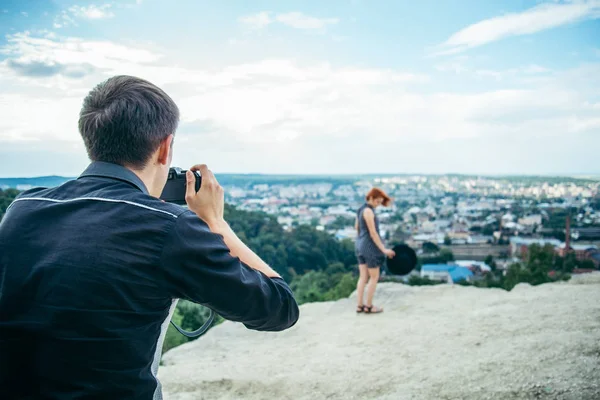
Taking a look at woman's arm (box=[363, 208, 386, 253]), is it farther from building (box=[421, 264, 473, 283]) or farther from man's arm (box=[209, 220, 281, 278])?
building (box=[421, 264, 473, 283])

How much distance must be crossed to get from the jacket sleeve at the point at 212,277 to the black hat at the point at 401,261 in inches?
231

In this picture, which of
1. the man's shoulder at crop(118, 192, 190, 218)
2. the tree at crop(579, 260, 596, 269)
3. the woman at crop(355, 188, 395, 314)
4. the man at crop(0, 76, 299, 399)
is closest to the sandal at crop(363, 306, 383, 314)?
the woman at crop(355, 188, 395, 314)

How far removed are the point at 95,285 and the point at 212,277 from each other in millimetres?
251

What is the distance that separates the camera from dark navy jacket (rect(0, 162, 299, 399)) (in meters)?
1.10

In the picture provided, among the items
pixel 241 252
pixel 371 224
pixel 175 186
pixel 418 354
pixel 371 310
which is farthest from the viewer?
pixel 371 310

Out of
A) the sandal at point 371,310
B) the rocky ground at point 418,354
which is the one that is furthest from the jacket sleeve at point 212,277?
the sandal at point 371,310

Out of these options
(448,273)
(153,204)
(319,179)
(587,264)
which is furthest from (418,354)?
(319,179)

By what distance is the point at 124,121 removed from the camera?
1263 millimetres

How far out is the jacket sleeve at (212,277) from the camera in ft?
3.69

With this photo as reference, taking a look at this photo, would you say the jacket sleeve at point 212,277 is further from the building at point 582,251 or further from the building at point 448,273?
the building at point 448,273

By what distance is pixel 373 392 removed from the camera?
160 inches

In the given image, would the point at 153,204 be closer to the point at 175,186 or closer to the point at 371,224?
the point at 175,186

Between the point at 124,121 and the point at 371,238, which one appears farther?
the point at 371,238

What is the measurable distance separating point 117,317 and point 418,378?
11.7ft
